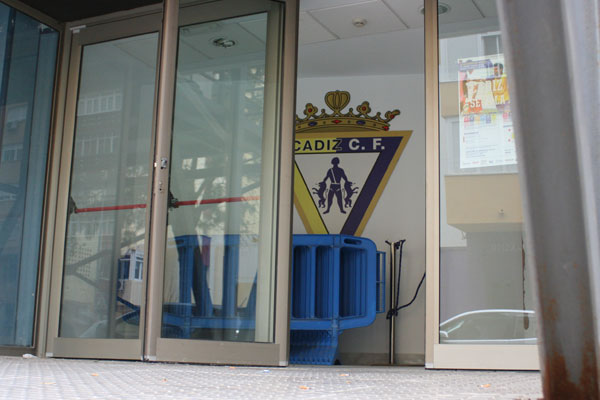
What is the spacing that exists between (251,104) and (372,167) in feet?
7.40

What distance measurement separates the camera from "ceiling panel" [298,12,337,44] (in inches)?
188

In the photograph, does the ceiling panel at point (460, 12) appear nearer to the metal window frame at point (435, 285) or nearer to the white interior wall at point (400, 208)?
the metal window frame at point (435, 285)

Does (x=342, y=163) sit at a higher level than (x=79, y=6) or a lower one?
lower

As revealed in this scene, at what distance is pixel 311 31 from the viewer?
5.00 meters

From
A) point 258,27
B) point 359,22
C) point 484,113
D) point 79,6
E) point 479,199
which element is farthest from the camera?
point 359,22

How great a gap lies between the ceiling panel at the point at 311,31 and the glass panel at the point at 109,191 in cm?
117

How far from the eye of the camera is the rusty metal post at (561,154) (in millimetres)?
970

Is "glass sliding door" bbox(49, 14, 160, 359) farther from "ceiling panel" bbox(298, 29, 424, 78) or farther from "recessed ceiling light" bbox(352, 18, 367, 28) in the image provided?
"ceiling panel" bbox(298, 29, 424, 78)

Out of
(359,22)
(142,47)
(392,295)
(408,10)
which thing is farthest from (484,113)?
(392,295)

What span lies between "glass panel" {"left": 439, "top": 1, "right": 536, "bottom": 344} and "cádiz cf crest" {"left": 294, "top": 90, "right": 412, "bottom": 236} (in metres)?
2.23

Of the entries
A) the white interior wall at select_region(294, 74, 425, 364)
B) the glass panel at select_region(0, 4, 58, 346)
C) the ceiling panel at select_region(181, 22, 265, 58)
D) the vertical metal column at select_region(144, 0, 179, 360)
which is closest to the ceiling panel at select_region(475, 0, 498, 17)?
the ceiling panel at select_region(181, 22, 265, 58)

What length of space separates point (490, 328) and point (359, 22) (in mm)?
2435

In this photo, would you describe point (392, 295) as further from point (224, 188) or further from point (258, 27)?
point (258, 27)

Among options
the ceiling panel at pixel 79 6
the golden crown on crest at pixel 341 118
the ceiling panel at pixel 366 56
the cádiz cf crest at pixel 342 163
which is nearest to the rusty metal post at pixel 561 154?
the ceiling panel at pixel 79 6
